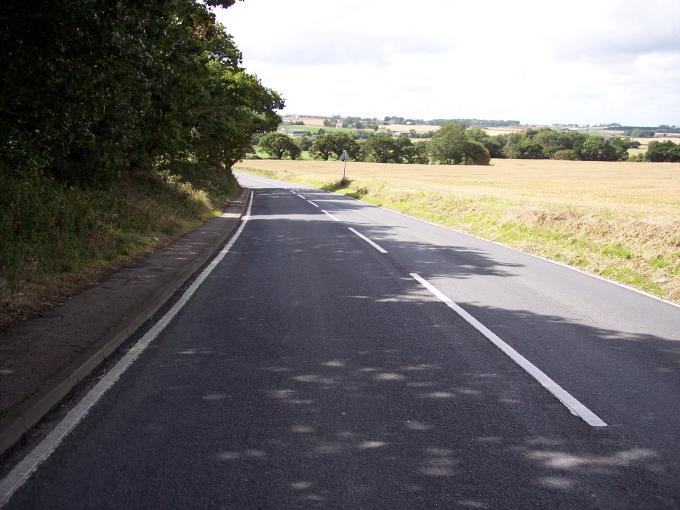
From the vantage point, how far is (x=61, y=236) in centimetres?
967

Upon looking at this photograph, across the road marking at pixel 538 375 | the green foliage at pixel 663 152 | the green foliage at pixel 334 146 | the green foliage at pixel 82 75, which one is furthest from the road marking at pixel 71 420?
the green foliage at pixel 334 146

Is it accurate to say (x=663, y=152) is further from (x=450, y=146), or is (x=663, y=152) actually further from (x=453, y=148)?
(x=450, y=146)

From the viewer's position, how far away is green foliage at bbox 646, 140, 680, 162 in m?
111

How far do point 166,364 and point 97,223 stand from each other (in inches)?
279

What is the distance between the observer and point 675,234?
1323cm

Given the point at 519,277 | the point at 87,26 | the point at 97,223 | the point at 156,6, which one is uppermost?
the point at 156,6

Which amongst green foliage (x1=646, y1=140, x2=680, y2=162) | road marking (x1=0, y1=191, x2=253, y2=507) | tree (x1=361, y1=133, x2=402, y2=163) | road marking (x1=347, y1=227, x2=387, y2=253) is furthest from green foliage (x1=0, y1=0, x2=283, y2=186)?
tree (x1=361, y1=133, x2=402, y2=163)

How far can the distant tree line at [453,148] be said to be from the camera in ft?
411

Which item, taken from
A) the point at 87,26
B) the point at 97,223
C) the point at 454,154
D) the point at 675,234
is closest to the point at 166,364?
the point at 87,26

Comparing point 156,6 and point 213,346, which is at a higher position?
point 156,6

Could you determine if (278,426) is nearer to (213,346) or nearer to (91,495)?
(91,495)

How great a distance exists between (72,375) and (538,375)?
415 centimetres

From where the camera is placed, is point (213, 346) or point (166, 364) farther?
point (213, 346)

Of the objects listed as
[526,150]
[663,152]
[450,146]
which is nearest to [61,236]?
[450,146]
